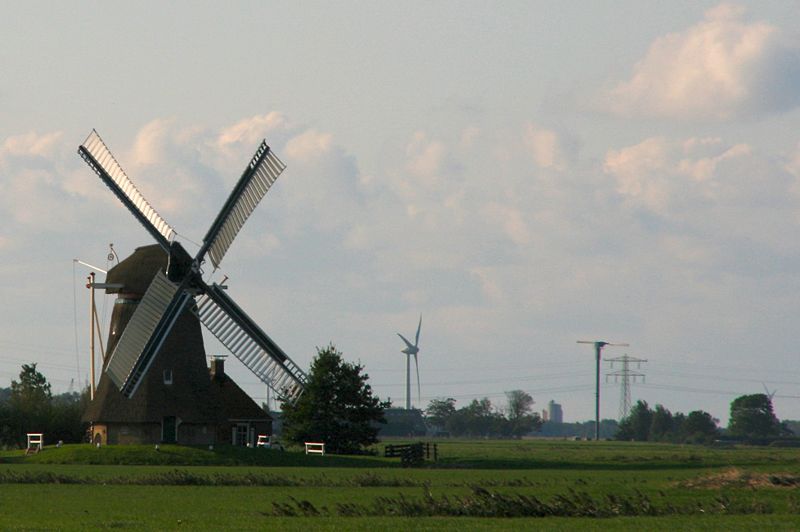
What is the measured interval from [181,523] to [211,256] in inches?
1684

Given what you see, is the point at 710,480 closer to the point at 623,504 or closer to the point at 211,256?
the point at 623,504

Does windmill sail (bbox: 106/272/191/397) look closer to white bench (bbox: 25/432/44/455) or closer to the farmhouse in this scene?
the farmhouse

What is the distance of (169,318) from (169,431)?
7.18 metres

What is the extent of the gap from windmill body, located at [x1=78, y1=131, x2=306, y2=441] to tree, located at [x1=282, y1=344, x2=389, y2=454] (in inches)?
148

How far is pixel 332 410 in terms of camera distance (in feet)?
269

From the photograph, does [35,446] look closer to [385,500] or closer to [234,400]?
[234,400]

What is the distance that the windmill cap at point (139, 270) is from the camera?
249 ft

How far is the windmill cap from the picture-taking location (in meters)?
75.8

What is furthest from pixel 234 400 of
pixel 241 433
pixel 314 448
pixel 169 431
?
Answer: pixel 169 431

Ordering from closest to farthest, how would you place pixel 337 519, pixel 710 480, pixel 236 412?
pixel 337 519
pixel 710 480
pixel 236 412

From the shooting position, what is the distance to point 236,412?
8544 centimetres

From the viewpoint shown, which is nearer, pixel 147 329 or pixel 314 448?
pixel 147 329

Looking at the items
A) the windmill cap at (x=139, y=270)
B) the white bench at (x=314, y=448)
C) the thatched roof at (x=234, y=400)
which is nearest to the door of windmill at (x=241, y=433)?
the thatched roof at (x=234, y=400)

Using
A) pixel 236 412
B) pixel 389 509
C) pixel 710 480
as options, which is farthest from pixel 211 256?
pixel 389 509
